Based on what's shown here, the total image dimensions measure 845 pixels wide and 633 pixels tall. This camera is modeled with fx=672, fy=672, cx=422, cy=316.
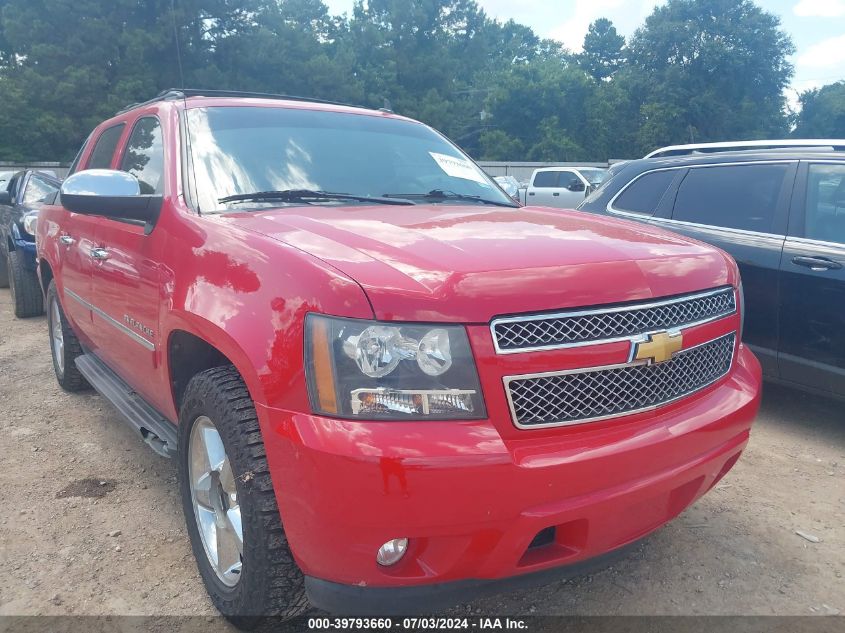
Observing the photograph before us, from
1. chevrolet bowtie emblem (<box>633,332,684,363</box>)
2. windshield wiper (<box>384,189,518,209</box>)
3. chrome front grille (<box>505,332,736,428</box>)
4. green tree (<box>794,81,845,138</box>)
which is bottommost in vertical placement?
chrome front grille (<box>505,332,736,428</box>)

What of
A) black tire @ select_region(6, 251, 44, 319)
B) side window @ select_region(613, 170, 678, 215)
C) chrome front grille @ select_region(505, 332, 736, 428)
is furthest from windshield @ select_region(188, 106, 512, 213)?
black tire @ select_region(6, 251, 44, 319)

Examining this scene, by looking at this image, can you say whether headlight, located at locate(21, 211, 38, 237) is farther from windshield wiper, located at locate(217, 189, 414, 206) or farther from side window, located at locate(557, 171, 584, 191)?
side window, located at locate(557, 171, 584, 191)

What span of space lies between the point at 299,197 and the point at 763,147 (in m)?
3.47

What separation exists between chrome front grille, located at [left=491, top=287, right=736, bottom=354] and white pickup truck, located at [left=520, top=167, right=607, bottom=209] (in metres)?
16.5

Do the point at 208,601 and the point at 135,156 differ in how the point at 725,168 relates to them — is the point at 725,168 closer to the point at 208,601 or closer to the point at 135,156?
the point at 135,156

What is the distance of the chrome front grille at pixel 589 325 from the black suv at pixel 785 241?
2.22 meters

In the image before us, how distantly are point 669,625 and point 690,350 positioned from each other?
3.15ft

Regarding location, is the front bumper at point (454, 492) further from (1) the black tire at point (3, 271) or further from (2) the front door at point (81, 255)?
(1) the black tire at point (3, 271)

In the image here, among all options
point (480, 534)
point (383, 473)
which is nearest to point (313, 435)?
point (383, 473)

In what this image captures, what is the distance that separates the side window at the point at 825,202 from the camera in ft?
13.2

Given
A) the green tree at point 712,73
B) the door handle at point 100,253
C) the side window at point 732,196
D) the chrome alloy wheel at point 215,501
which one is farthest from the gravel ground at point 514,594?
the green tree at point 712,73

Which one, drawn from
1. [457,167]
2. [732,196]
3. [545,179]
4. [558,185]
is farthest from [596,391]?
[545,179]

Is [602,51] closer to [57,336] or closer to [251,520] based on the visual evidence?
[57,336]

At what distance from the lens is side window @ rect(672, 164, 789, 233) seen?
4.33m
